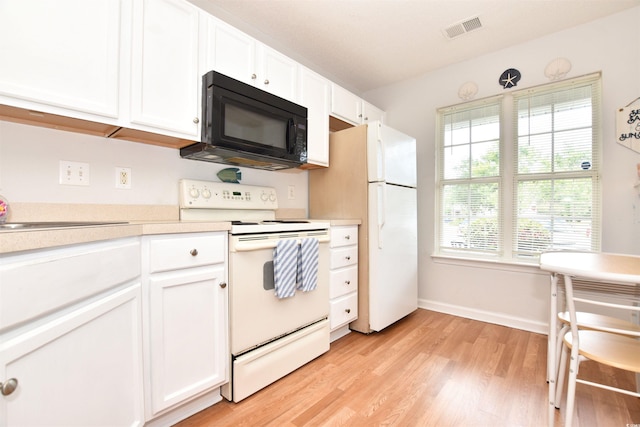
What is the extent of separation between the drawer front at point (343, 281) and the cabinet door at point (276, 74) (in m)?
1.36

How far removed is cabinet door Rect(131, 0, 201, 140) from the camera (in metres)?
1.40

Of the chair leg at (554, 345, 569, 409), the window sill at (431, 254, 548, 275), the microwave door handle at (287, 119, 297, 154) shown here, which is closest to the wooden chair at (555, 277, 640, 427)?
the chair leg at (554, 345, 569, 409)

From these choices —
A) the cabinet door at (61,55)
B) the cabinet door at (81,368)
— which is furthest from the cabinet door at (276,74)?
the cabinet door at (81,368)

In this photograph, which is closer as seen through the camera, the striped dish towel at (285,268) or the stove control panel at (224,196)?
the striped dish towel at (285,268)

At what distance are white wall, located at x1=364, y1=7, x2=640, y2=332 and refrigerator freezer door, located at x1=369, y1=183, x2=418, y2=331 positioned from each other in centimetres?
50

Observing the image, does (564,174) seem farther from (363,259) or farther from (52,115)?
(52,115)

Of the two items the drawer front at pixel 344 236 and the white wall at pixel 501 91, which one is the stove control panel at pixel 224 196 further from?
the white wall at pixel 501 91

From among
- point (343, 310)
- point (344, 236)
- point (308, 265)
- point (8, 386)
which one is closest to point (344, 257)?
point (344, 236)

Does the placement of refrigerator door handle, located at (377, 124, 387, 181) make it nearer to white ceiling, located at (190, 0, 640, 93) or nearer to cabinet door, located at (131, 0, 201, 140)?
white ceiling, located at (190, 0, 640, 93)

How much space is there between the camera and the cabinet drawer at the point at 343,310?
7.08 feet

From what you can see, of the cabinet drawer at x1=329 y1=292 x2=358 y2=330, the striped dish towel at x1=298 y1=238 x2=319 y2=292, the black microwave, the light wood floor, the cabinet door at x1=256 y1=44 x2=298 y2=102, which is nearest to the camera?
the light wood floor

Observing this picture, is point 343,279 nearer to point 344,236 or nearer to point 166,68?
point 344,236

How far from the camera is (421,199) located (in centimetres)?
311

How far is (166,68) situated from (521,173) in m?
2.82
